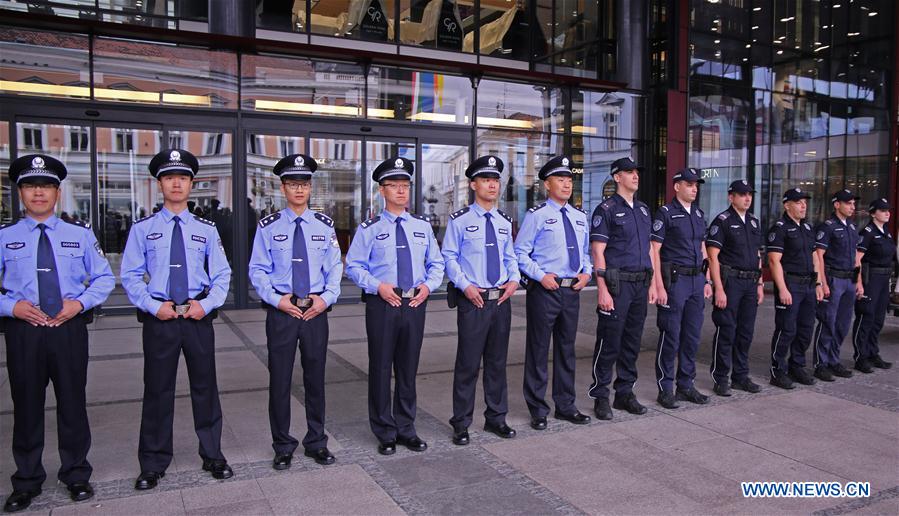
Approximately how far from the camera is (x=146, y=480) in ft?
13.6

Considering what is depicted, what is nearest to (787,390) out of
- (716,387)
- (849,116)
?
(716,387)

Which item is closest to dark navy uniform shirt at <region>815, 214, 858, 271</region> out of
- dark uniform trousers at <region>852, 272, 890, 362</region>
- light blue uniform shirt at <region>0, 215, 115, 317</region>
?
dark uniform trousers at <region>852, 272, 890, 362</region>

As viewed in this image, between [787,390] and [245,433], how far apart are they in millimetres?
5071

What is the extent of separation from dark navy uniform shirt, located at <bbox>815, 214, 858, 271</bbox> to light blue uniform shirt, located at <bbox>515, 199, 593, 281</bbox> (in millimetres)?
3372

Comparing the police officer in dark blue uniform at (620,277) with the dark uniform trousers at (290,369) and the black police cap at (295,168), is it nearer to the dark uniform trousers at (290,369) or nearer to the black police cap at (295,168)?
the dark uniform trousers at (290,369)

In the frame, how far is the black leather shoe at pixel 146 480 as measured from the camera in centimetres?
411

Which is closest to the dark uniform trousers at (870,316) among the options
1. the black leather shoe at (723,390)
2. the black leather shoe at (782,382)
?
the black leather shoe at (782,382)

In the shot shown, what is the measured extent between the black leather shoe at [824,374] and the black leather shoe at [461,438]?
424 centimetres

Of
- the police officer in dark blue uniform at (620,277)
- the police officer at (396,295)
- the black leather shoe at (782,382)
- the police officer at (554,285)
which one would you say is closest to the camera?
the police officer at (396,295)

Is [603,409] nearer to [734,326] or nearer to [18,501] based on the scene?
[734,326]

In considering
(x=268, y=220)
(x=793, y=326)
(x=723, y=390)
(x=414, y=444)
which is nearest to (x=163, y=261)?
(x=268, y=220)

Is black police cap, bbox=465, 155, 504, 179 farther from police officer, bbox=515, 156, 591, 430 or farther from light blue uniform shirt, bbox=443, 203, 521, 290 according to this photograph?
police officer, bbox=515, 156, 591, 430

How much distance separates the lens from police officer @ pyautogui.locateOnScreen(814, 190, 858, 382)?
722cm

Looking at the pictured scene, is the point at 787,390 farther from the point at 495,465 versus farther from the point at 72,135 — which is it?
the point at 72,135
